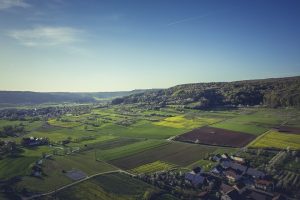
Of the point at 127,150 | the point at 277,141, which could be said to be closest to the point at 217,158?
the point at 277,141

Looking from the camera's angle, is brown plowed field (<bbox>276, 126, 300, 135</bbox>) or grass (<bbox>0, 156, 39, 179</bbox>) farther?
brown plowed field (<bbox>276, 126, 300, 135</bbox>)

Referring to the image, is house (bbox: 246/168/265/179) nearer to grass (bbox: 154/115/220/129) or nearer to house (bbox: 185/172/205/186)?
house (bbox: 185/172/205/186)

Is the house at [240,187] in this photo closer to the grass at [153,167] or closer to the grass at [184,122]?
the grass at [153,167]

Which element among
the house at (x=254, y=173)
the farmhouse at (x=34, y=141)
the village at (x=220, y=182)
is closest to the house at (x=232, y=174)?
the village at (x=220, y=182)

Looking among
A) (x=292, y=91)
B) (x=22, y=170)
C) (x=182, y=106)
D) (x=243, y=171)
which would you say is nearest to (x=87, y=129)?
(x=22, y=170)

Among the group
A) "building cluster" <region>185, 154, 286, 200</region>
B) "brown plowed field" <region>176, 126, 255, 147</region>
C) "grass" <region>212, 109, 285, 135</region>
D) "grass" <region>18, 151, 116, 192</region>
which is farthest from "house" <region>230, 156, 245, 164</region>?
"grass" <region>212, 109, 285, 135</region>

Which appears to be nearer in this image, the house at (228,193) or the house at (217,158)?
the house at (228,193)
